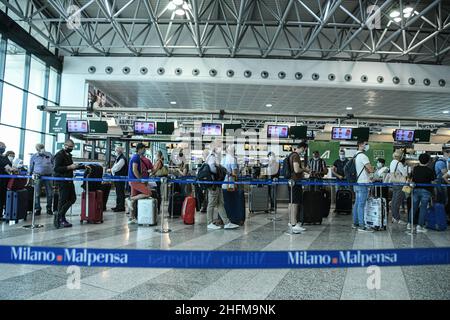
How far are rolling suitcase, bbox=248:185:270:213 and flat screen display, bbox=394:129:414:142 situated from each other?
8.12m

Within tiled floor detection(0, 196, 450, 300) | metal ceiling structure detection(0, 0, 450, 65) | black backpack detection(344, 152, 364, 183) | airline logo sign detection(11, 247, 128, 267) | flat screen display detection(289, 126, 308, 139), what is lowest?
tiled floor detection(0, 196, 450, 300)

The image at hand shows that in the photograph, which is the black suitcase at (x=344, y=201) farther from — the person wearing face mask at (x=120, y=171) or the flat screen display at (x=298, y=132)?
the person wearing face mask at (x=120, y=171)

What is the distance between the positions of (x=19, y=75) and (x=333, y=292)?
16.4 meters

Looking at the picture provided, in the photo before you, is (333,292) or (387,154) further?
(387,154)

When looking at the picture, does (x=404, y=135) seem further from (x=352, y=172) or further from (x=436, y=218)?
(x=352, y=172)

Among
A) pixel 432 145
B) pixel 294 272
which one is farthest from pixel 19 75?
pixel 432 145

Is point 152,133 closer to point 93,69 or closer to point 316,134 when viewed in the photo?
point 93,69

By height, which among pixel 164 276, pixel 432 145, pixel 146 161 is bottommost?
pixel 164 276

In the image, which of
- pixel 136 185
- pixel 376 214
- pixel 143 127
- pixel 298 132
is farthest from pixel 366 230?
pixel 143 127

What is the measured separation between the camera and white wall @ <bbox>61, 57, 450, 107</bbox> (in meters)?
17.7

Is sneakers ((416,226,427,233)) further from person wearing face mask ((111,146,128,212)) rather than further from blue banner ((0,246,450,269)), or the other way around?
person wearing face mask ((111,146,128,212))

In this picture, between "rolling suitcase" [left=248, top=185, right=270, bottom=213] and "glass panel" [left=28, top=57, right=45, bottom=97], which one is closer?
"rolling suitcase" [left=248, top=185, right=270, bottom=213]

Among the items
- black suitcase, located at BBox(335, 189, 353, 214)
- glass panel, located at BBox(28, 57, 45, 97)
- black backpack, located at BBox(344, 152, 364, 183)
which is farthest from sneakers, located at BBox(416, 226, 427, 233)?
glass panel, located at BBox(28, 57, 45, 97)

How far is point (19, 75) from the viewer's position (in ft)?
48.6
